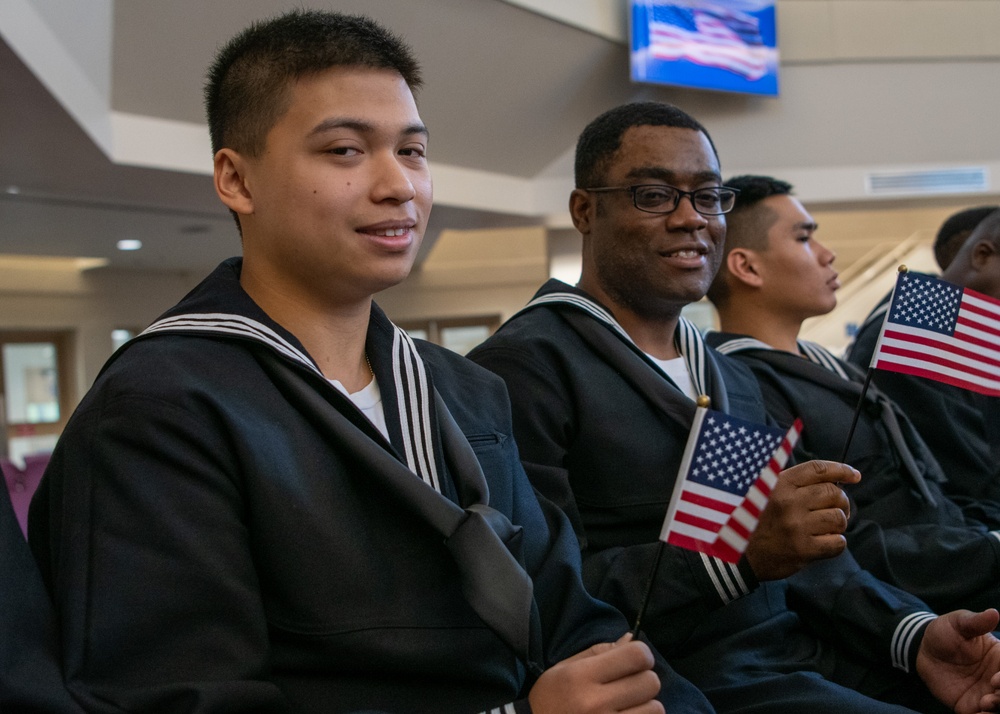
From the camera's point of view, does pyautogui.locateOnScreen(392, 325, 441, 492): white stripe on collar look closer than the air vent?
Yes

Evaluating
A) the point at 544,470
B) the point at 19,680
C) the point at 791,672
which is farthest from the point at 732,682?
the point at 19,680

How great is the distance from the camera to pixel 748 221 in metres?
2.97

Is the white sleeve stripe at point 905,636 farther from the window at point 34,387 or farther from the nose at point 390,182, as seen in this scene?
the window at point 34,387

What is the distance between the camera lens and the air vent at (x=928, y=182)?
9.71 meters

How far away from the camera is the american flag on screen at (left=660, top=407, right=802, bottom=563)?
50.3 inches

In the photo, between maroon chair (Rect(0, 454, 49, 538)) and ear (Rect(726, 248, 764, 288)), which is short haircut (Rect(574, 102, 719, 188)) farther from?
maroon chair (Rect(0, 454, 49, 538))

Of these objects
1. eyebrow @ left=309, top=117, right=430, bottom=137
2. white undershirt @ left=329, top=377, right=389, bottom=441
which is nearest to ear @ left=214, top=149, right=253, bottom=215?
A: eyebrow @ left=309, top=117, right=430, bottom=137

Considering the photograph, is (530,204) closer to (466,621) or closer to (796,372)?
(796,372)

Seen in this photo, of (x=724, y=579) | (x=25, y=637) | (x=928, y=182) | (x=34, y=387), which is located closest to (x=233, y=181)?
(x=25, y=637)

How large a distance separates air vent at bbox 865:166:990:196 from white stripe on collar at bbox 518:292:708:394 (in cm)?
823

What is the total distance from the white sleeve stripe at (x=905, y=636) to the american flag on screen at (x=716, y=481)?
2.37 feet

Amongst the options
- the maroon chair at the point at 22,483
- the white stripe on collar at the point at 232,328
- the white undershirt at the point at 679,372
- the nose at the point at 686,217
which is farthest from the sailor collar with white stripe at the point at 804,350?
the maroon chair at the point at 22,483

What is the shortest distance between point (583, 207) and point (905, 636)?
1.14 m

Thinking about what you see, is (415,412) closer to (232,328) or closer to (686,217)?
(232,328)
